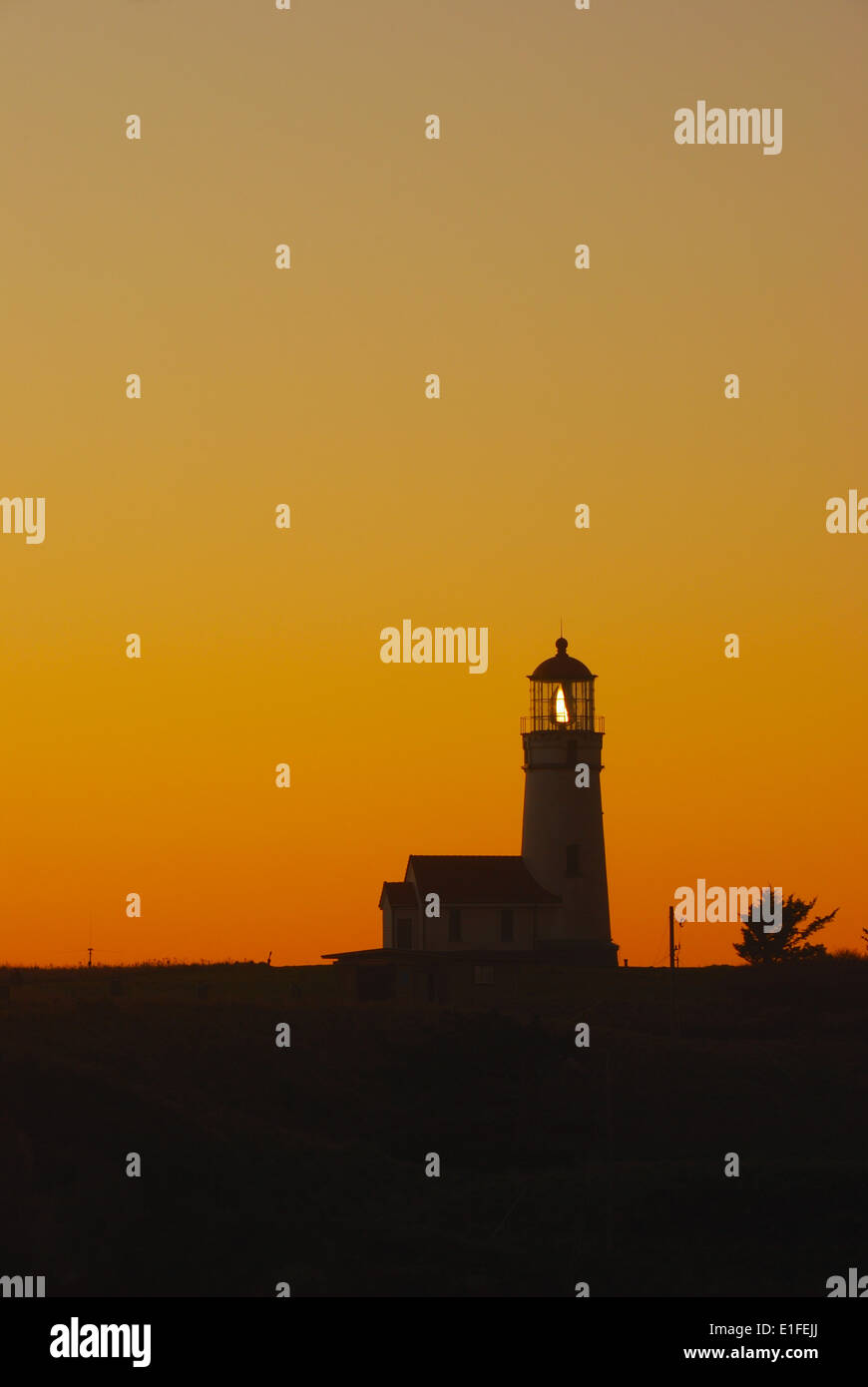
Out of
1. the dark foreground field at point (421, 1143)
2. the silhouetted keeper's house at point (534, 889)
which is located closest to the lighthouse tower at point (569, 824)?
the silhouetted keeper's house at point (534, 889)

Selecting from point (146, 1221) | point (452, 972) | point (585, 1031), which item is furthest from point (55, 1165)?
point (452, 972)

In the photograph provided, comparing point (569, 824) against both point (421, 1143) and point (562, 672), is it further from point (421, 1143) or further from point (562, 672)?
point (421, 1143)

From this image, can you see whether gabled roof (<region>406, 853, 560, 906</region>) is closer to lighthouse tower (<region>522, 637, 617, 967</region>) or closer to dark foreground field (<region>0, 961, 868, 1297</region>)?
lighthouse tower (<region>522, 637, 617, 967</region>)

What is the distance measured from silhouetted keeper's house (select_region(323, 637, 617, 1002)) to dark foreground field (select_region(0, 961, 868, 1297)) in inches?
121

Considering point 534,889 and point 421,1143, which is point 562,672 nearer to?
point 534,889

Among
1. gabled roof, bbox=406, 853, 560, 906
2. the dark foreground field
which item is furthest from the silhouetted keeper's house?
the dark foreground field

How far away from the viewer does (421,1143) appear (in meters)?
60.2

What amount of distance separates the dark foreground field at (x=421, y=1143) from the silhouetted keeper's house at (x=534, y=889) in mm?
3073

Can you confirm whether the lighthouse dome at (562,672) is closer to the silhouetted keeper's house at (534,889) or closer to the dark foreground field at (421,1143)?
the silhouetted keeper's house at (534,889)

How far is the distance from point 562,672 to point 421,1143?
26578 millimetres

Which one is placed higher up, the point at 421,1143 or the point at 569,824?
the point at 569,824

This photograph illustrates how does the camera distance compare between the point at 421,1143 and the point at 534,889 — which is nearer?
the point at 421,1143

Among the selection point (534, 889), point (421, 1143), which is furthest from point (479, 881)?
point (421, 1143)
